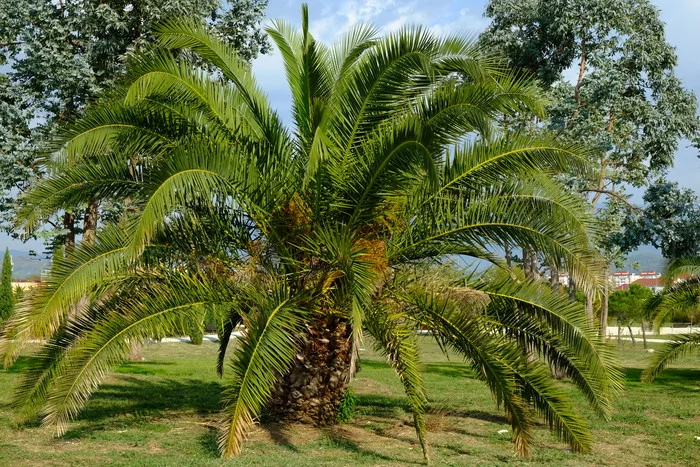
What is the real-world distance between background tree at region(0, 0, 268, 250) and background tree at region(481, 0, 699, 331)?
6.78 m

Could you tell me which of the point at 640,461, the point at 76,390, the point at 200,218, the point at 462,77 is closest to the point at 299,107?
the point at 200,218

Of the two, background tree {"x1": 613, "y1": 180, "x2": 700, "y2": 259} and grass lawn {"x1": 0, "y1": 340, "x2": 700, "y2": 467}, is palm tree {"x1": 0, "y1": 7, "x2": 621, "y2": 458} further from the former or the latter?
background tree {"x1": 613, "y1": 180, "x2": 700, "y2": 259}

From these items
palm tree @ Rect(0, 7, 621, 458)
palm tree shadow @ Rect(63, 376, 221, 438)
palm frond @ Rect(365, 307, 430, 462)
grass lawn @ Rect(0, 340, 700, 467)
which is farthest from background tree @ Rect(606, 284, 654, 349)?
palm frond @ Rect(365, 307, 430, 462)

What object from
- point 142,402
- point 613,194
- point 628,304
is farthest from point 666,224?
point 628,304

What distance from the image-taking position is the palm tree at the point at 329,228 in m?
8.34

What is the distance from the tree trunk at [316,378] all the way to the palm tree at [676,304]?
7973 mm

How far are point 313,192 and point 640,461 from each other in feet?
16.3

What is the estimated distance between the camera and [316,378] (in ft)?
32.0

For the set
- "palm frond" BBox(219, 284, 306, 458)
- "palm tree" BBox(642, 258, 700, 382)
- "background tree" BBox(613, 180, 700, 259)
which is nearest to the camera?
"palm frond" BBox(219, 284, 306, 458)

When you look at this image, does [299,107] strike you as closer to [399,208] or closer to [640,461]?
[399,208]

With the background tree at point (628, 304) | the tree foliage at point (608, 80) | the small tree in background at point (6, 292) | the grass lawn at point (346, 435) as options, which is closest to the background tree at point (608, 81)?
the tree foliage at point (608, 80)

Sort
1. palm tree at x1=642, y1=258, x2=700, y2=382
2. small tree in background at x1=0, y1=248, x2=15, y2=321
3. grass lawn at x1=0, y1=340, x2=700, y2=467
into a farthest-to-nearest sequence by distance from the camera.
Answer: small tree in background at x1=0, y1=248, x2=15, y2=321, palm tree at x1=642, y1=258, x2=700, y2=382, grass lawn at x1=0, y1=340, x2=700, y2=467

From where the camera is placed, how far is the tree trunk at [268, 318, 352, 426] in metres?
9.61

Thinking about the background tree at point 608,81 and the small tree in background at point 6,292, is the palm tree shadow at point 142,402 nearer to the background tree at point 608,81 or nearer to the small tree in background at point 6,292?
the background tree at point 608,81
